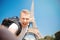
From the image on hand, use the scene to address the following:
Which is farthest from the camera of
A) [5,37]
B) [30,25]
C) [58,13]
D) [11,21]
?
[58,13]

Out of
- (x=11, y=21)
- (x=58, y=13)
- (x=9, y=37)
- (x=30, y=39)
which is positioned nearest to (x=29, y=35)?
(x=30, y=39)

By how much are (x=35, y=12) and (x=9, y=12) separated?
24cm

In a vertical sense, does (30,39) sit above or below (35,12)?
below

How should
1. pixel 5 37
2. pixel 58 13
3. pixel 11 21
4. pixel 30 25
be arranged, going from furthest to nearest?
pixel 58 13
pixel 30 25
pixel 11 21
pixel 5 37

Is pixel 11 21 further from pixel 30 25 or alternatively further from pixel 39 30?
pixel 39 30

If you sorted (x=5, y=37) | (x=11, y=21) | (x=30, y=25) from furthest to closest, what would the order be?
(x=30, y=25) < (x=11, y=21) < (x=5, y=37)

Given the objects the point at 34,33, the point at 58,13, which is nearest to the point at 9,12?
the point at 34,33

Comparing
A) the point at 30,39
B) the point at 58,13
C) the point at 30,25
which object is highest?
the point at 58,13

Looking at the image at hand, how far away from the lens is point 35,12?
1407mm

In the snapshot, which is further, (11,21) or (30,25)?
(30,25)

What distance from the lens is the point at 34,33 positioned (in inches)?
52.6

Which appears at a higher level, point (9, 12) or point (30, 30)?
point (9, 12)

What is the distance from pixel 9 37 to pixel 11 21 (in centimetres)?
109

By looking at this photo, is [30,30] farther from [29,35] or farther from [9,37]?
[9,37]
